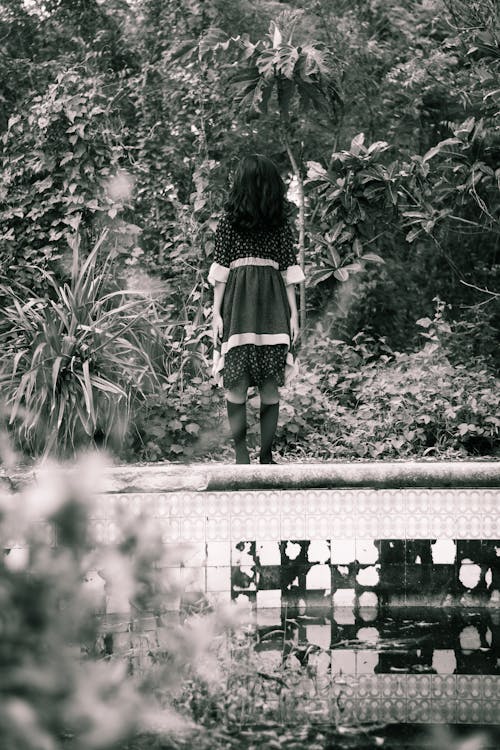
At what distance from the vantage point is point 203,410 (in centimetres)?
578

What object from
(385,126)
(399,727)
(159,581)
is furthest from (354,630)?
(385,126)

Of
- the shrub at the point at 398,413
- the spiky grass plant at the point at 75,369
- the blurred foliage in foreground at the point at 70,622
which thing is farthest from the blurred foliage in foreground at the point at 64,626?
the shrub at the point at 398,413

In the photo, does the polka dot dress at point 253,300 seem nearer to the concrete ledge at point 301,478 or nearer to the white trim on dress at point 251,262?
the white trim on dress at point 251,262

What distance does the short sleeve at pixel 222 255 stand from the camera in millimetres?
4551

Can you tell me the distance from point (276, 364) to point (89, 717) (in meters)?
3.40

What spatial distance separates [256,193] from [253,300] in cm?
46

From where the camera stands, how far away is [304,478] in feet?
12.8

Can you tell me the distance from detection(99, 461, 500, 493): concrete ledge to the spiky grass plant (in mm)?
1224

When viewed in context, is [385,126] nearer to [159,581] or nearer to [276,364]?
[276,364]

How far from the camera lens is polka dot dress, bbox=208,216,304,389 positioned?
179 inches

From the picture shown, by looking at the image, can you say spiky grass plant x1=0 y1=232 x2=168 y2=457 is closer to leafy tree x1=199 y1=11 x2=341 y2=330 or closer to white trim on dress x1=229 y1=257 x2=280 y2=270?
white trim on dress x1=229 y1=257 x2=280 y2=270

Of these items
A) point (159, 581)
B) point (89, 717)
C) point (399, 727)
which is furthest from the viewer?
point (399, 727)

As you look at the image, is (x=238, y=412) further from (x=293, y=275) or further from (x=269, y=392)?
(x=293, y=275)

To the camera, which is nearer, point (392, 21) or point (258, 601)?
point (258, 601)
